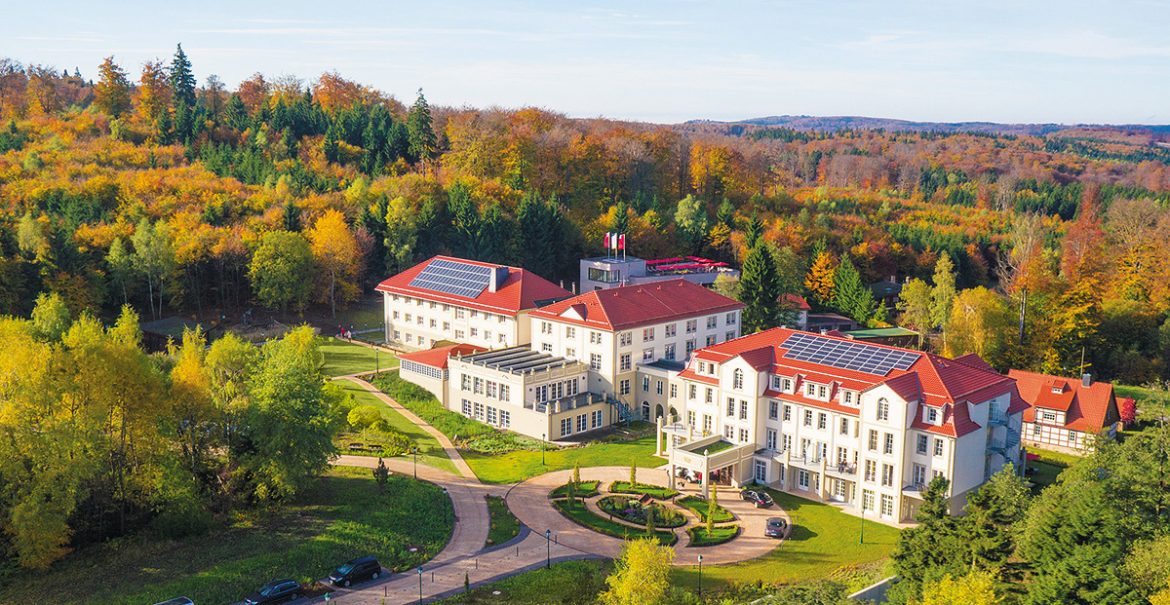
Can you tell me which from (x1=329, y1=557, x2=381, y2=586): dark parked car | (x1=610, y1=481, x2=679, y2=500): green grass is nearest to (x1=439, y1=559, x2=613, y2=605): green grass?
(x1=329, y1=557, x2=381, y2=586): dark parked car

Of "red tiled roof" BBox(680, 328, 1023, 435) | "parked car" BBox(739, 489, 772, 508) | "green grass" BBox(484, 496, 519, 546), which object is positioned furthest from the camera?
"parked car" BBox(739, 489, 772, 508)

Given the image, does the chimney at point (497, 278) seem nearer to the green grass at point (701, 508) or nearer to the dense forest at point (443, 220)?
the dense forest at point (443, 220)

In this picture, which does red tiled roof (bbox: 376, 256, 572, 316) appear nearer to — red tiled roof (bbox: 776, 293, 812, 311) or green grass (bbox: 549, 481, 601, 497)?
green grass (bbox: 549, 481, 601, 497)

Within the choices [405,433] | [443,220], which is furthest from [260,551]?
[443,220]

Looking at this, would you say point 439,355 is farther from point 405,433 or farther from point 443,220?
point 443,220

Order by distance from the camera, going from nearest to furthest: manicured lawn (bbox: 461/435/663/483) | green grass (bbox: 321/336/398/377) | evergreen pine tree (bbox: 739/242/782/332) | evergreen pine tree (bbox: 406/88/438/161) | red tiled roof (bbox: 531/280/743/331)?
manicured lawn (bbox: 461/435/663/483), red tiled roof (bbox: 531/280/743/331), green grass (bbox: 321/336/398/377), evergreen pine tree (bbox: 739/242/782/332), evergreen pine tree (bbox: 406/88/438/161)

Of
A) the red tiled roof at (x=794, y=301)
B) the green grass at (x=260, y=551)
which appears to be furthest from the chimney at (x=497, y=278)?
the red tiled roof at (x=794, y=301)
